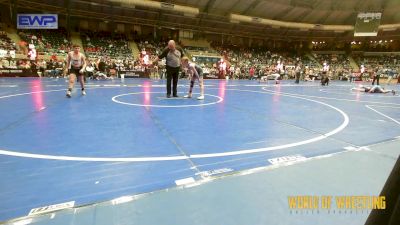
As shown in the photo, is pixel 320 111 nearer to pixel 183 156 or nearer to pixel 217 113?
pixel 217 113

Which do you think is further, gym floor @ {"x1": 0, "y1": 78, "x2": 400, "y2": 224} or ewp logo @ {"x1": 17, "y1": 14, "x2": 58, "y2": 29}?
→ ewp logo @ {"x1": 17, "y1": 14, "x2": 58, "y2": 29}

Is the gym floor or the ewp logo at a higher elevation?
the ewp logo

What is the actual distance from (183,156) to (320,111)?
5.24m

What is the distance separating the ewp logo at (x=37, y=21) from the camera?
945 inches

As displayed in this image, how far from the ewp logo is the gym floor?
2178 centimetres

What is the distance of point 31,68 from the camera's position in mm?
19781

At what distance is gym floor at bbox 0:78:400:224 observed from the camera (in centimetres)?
213

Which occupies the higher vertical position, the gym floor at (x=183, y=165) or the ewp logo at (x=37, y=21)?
the ewp logo at (x=37, y=21)

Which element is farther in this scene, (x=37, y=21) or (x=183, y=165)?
(x=37, y=21)

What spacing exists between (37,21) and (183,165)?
26.9 metres

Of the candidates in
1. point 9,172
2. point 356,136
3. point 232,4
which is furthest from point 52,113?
point 232,4

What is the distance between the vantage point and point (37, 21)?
24.3 m

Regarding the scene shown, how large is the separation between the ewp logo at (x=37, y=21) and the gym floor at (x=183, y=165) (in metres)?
21.8

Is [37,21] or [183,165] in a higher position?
[37,21]
